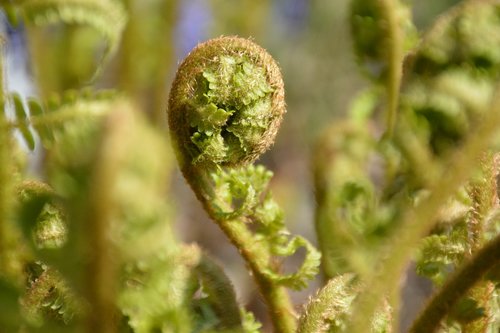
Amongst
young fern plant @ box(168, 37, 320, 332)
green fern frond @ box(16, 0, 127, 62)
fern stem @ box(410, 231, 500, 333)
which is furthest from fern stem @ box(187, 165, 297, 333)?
green fern frond @ box(16, 0, 127, 62)

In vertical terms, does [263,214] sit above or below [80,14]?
below

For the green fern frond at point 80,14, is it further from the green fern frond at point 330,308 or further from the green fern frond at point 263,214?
the green fern frond at point 330,308

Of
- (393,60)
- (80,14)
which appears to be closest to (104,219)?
(80,14)

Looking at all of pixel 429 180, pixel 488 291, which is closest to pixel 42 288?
pixel 488 291

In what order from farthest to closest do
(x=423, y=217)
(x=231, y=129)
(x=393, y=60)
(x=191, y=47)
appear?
1. (x=393, y=60)
2. (x=191, y=47)
3. (x=231, y=129)
4. (x=423, y=217)

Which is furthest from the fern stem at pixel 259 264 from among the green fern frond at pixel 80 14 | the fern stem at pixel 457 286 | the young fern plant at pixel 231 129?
the green fern frond at pixel 80 14

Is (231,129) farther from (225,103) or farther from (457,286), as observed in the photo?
(457,286)

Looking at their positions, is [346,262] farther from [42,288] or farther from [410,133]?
[42,288]
